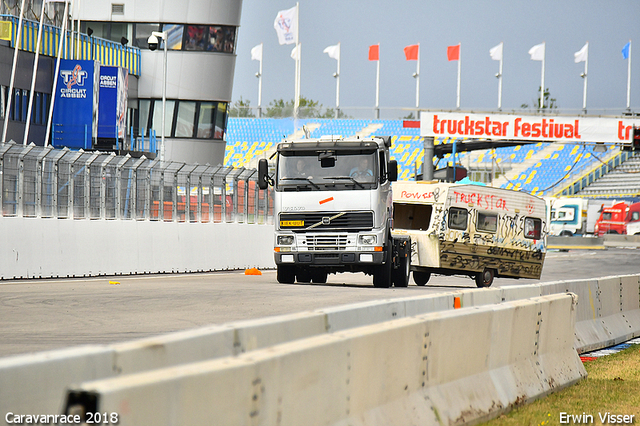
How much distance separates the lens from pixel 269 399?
4.67m

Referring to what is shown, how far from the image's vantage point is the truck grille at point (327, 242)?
801 inches

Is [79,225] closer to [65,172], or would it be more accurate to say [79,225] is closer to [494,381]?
[65,172]

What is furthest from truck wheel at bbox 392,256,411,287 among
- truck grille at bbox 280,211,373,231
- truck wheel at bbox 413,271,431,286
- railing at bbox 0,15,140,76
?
railing at bbox 0,15,140,76

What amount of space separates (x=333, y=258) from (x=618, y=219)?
51.4m

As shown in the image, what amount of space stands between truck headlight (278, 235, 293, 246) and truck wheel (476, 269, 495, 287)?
6874 millimetres

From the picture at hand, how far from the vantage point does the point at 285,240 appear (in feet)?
67.9

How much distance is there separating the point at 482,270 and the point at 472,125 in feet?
82.0

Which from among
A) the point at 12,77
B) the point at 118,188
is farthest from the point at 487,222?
the point at 12,77

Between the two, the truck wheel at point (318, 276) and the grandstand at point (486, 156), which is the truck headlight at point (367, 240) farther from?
the grandstand at point (486, 156)

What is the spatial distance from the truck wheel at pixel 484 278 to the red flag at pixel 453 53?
185 ft

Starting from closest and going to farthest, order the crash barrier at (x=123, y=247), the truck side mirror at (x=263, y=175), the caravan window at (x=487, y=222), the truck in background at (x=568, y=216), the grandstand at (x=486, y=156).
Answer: the truck side mirror at (x=263, y=175)
the crash barrier at (x=123, y=247)
the caravan window at (x=487, y=222)
the truck in background at (x=568, y=216)
the grandstand at (x=486, y=156)

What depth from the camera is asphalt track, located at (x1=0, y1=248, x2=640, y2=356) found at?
1130 centimetres

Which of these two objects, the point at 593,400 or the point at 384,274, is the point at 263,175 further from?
the point at 593,400

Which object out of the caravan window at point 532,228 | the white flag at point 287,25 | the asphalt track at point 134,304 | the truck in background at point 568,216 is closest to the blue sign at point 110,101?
the white flag at point 287,25
